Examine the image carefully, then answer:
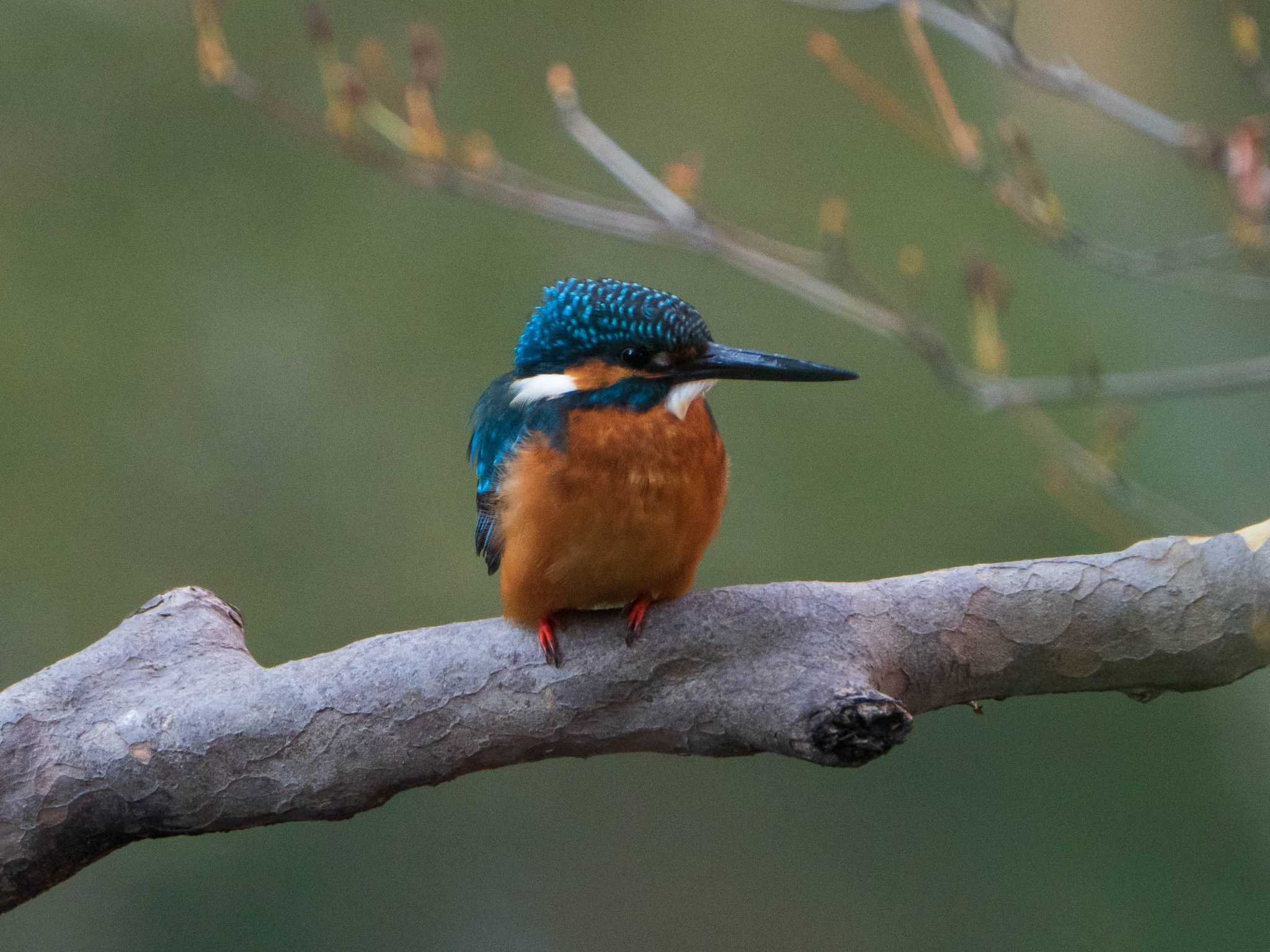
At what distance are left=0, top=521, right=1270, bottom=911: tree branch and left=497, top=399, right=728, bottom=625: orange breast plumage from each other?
0.08 m

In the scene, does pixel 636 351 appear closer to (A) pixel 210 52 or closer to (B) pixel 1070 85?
(B) pixel 1070 85

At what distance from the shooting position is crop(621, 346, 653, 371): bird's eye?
5.68 ft

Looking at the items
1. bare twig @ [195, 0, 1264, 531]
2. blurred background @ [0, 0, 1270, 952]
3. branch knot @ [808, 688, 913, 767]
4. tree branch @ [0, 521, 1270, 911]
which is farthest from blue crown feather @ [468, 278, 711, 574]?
blurred background @ [0, 0, 1270, 952]

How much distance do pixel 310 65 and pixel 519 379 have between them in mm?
2295

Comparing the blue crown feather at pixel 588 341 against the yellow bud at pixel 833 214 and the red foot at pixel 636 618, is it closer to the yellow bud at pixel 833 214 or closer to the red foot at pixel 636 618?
the red foot at pixel 636 618

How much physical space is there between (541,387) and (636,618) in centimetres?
34

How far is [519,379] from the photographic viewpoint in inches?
73.8

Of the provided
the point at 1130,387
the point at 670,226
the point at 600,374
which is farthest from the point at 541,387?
the point at 1130,387

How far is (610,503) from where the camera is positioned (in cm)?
171

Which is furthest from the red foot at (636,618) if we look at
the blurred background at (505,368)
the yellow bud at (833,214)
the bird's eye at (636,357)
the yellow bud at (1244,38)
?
the blurred background at (505,368)

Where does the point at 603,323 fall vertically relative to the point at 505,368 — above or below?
below

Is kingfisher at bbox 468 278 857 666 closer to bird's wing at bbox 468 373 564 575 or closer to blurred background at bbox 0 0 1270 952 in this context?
bird's wing at bbox 468 373 564 575

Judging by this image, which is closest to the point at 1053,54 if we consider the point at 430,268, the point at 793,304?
the point at 793,304

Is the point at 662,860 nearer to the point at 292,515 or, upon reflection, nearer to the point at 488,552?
the point at 292,515
